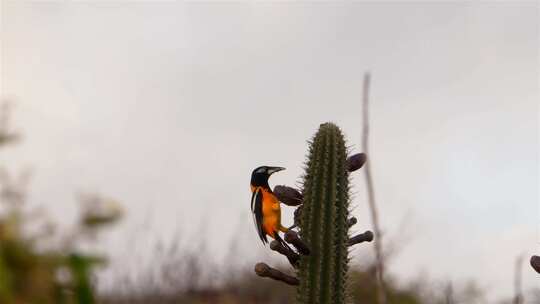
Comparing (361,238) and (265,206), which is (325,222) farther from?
(265,206)

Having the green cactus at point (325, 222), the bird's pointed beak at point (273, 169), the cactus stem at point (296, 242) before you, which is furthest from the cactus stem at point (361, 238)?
the bird's pointed beak at point (273, 169)

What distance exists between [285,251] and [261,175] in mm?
603

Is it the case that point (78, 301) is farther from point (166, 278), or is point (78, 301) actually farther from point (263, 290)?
point (263, 290)

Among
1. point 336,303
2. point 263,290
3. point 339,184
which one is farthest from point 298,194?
point 263,290

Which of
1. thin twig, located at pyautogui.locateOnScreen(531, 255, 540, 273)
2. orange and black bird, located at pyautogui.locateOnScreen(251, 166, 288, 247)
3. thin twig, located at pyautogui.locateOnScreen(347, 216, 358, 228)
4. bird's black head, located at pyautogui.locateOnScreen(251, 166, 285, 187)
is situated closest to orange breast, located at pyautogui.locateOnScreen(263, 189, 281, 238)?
orange and black bird, located at pyautogui.locateOnScreen(251, 166, 288, 247)

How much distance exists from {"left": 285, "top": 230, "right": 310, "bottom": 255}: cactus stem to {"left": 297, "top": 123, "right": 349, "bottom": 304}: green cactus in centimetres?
4

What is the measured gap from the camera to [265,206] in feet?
9.82

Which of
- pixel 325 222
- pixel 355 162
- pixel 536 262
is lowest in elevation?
pixel 536 262

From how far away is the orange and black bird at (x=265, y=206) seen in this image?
293 cm

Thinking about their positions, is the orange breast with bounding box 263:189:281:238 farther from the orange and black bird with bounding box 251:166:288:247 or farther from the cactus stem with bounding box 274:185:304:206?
the cactus stem with bounding box 274:185:304:206

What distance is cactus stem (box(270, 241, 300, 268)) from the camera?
2.52m

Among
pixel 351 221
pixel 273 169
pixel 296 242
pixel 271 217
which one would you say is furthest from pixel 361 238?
pixel 273 169

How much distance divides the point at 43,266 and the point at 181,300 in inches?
441

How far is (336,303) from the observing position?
263cm
